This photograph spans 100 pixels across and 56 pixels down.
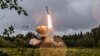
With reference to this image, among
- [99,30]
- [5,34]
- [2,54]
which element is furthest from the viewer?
[99,30]

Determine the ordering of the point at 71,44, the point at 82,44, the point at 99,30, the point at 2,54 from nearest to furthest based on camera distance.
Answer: the point at 2,54 < the point at 82,44 < the point at 71,44 < the point at 99,30

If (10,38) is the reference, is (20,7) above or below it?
above

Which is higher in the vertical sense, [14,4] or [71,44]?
[71,44]

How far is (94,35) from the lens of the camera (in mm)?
187750

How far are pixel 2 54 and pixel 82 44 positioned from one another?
493 feet

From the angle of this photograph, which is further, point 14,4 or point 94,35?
point 94,35

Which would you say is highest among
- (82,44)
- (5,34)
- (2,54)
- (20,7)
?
(82,44)

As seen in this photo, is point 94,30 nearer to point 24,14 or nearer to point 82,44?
point 82,44

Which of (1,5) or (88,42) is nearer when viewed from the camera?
(1,5)

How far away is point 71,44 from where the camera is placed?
565ft

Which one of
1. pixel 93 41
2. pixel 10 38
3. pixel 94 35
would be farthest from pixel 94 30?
pixel 10 38

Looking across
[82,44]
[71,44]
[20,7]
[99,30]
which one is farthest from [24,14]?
[99,30]

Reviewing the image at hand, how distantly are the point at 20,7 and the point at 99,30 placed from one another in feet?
580

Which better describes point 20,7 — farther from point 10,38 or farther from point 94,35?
point 94,35
